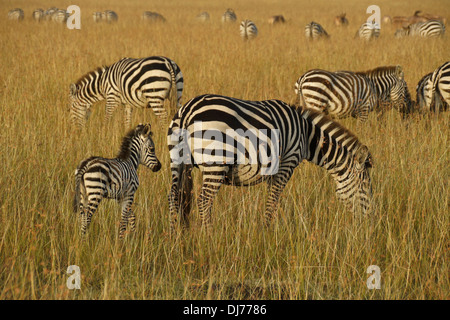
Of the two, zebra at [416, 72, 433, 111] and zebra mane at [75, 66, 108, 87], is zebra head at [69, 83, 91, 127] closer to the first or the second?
zebra mane at [75, 66, 108, 87]

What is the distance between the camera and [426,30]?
1941cm

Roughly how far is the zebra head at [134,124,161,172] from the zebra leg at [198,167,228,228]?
0.70 meters

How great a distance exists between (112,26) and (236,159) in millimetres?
16995

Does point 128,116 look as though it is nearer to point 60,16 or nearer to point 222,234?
point 222,234

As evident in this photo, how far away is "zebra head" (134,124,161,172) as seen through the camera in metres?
4.74

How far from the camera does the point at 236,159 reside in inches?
166

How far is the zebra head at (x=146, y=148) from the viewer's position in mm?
4742

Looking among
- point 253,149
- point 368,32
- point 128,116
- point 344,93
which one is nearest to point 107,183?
point 253,149

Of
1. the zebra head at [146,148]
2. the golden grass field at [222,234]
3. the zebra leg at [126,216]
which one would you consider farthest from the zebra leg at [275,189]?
the zebra leg at [126,216]

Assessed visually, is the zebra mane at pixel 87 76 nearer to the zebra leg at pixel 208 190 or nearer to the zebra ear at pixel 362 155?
the zebra leg at pixel 208 190

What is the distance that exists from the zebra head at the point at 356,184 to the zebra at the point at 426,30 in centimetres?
1564

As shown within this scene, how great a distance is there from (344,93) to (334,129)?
10.9 feet

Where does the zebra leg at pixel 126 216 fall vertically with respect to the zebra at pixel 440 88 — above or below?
below

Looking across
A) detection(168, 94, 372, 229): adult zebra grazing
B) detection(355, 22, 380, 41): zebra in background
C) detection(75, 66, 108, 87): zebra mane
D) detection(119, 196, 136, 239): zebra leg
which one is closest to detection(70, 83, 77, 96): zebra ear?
detection(75, 66, 108, 87): zebra mane
